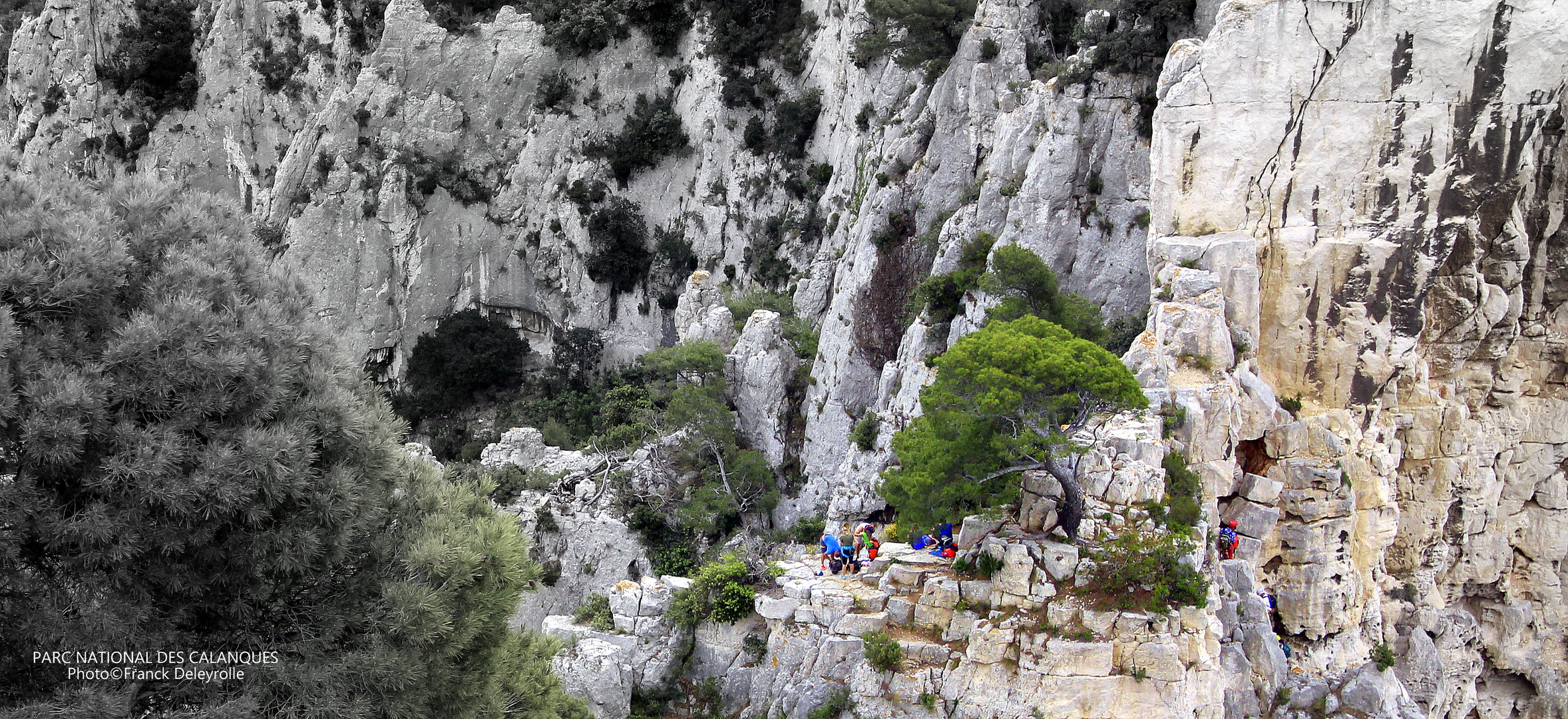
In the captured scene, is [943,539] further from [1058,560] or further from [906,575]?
[1058,560]

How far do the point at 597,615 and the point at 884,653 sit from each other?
7.88m

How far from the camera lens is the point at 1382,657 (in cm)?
1883

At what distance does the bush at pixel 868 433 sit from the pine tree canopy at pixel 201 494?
16185 mm

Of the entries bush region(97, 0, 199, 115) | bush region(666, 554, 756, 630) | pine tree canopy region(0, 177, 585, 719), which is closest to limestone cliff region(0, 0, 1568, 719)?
bush region(666, 554, 756, 630)

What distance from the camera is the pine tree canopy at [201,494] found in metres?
9.38

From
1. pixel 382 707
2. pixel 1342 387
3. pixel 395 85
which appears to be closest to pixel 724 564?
pixel 382 707

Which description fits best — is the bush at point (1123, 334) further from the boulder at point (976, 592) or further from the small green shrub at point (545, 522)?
the small green shrub at point (545, 522)

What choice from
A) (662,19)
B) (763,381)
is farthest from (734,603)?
(662,19)

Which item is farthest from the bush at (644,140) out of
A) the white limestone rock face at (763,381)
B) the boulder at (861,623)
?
the boulder at (861,623)

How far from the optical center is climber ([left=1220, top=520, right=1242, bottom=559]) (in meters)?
17.9

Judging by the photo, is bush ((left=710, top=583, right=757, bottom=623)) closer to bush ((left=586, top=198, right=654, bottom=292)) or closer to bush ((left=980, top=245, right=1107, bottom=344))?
bush ((left=980, top=245, right=1107, bottom=344))

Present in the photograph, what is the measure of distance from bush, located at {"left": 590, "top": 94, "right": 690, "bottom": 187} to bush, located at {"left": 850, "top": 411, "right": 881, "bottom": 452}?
23620 millimetres

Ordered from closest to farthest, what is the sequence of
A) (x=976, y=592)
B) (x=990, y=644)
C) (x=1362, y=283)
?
1. (x=990, y=644)
2. (x=976, y=592)
3. (x=1362, y=283)

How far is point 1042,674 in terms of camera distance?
15.0 metres
